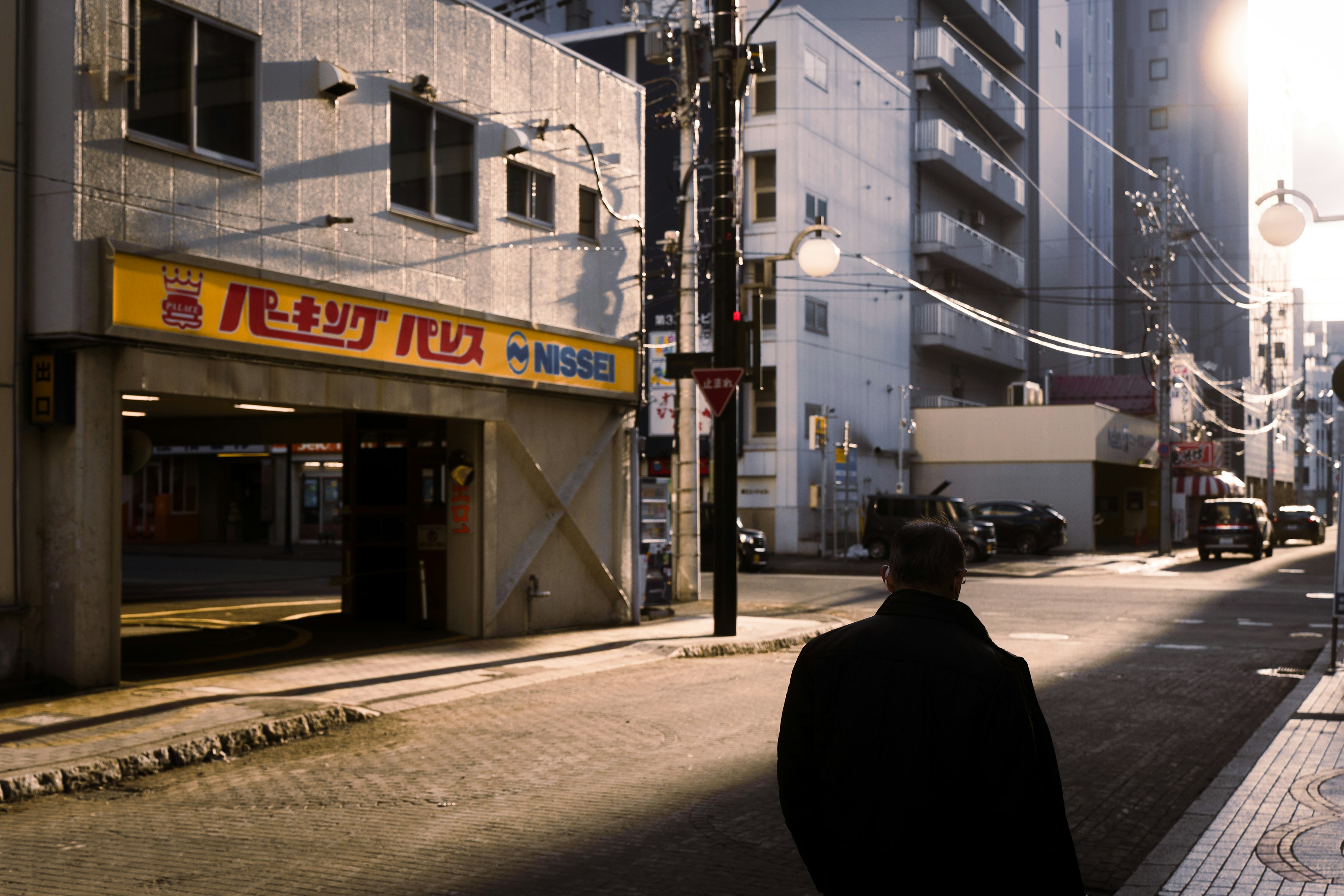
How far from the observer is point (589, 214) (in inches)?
669

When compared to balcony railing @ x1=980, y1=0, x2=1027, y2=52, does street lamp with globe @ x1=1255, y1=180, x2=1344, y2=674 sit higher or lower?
lower

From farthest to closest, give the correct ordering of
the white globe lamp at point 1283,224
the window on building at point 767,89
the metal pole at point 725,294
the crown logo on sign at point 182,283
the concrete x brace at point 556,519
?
1. the window on building at point 767,89
2. the white globe lamp at point 1283,224
3. the metal pole at point 725,294
4. the concrete x brace at point 556,519
5. the crown logo on sign at point 182,283

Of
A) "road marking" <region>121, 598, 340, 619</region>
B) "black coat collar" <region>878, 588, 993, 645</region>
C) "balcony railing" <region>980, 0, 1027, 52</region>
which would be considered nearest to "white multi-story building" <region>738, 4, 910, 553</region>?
"balcony railing" <region>980, 0, 1027, 52</region>

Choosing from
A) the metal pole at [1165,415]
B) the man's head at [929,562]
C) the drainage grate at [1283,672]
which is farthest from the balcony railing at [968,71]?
the man's head at [929,562]

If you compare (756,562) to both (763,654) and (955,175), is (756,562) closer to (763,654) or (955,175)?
(763,654)

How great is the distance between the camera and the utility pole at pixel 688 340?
1997 centimetres

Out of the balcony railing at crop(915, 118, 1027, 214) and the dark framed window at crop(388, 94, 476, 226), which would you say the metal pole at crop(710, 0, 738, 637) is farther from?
the balcony railing at crop(915, 118, 1027, 214)

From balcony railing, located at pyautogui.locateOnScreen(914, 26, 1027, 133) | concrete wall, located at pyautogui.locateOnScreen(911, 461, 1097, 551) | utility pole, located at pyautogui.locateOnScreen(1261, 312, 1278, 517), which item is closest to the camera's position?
concrete wall, located at pyautogui.locateOnScreen(911, 461, 1097, 551)

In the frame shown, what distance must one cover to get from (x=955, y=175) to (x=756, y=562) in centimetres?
2323

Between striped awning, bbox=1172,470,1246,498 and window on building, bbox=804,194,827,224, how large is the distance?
2147cm

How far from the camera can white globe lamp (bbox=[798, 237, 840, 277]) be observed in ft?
59.3

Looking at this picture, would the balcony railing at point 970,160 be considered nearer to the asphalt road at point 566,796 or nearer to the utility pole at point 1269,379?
the asphalt road at point 566,796

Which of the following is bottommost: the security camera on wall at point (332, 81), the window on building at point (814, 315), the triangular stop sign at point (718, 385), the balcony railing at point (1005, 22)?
the triangular stop sign at point (718, 385)

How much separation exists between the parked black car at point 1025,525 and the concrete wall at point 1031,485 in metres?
3.79
